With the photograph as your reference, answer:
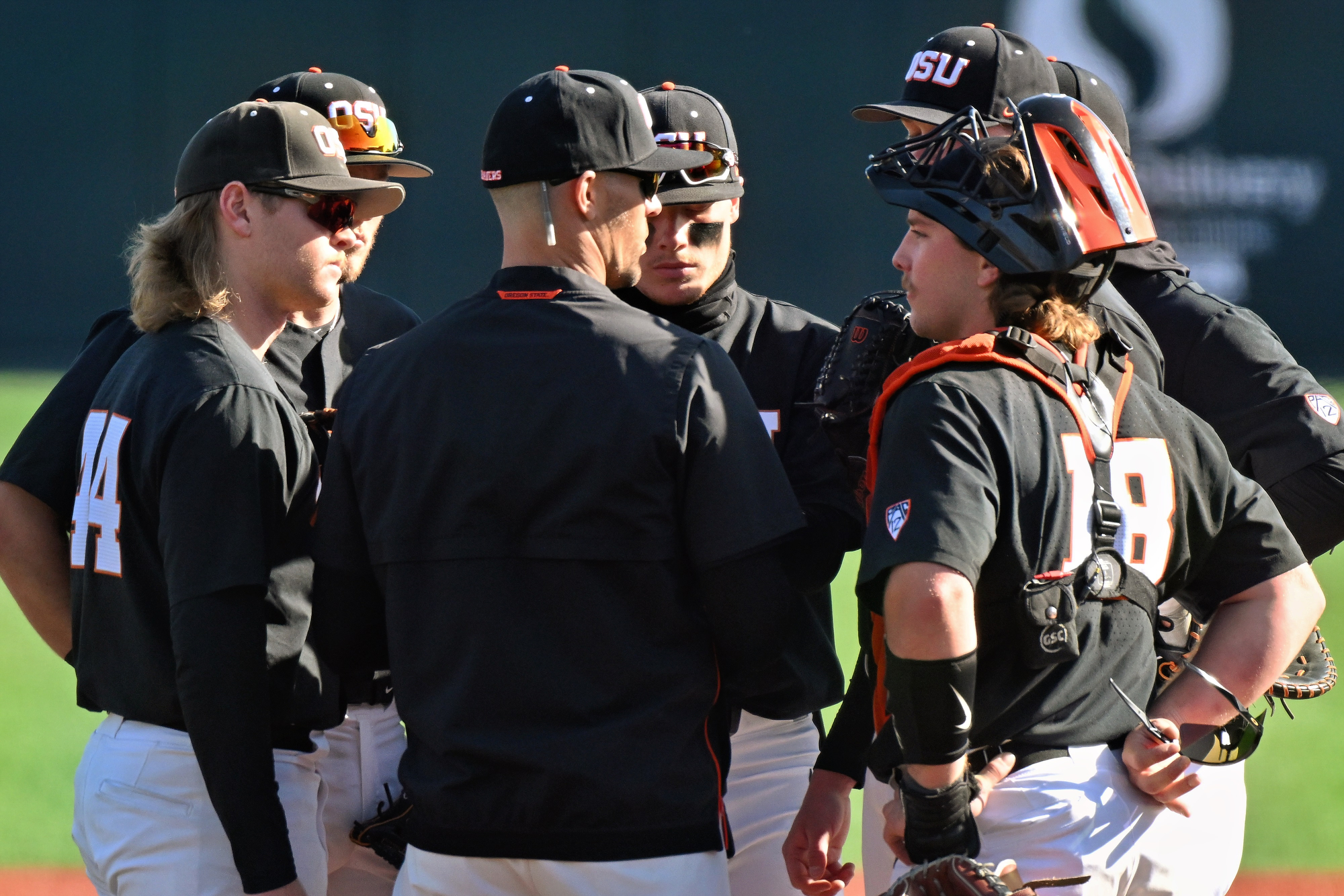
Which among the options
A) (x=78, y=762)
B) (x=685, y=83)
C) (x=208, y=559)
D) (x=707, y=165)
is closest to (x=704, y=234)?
(x=707, y=165)

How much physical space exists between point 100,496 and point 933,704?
1.35 metres

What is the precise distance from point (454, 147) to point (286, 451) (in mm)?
9718

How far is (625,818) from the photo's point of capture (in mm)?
1829

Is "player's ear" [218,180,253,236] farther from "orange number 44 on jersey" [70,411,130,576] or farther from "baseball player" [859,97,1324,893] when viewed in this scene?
"baseball player" [859,97,1324,893]

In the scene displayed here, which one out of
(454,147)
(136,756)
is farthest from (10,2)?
(136,756)

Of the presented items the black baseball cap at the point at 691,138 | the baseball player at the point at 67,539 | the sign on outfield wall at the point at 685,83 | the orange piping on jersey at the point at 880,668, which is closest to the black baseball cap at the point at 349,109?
the baseball player at the point at 67,539

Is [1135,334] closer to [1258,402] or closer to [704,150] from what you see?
[1258,402]

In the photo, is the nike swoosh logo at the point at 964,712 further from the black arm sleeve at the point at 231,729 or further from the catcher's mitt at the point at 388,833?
the catcher's mitt at the point at 388,833

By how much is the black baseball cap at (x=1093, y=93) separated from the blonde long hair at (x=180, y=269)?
1637 mm

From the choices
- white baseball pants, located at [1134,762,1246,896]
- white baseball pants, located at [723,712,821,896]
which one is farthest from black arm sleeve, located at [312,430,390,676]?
white baseball pants, located at [1134,762,1246,896]

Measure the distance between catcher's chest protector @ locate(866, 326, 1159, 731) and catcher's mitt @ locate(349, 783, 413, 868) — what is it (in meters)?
1.02

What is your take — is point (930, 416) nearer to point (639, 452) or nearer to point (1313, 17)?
point (639, 452)

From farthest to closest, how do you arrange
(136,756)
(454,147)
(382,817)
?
(454,147) → (382,817) → (136,756)

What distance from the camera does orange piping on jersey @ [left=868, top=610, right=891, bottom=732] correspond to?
6.21 ft
